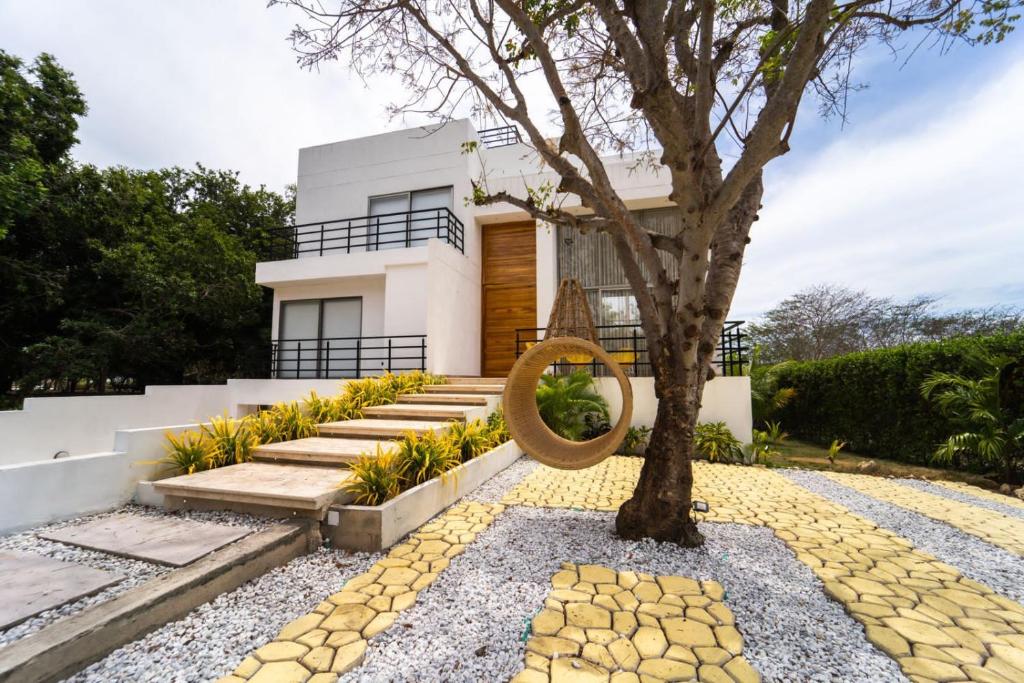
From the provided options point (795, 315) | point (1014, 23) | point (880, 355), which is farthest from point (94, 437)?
point (795, 315)

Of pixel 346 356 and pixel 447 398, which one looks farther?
pixel 346 356

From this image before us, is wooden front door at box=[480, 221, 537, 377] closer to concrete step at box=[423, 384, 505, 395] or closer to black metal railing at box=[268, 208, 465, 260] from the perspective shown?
black metal railing at box=[268, 208, 465, 260]

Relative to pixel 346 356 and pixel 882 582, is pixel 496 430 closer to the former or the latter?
pixel 882 582

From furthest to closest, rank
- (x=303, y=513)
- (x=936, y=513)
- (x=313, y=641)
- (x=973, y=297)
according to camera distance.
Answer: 1. (x=973, y=297)
2. (x=936, y=513)
3. (x=303, y=513)
4. (x=313, y=641)

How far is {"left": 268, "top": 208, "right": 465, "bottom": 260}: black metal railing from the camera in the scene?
9453mm

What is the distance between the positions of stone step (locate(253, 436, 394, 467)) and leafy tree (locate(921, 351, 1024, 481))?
21.8 ft

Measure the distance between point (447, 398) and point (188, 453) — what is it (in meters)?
3.33

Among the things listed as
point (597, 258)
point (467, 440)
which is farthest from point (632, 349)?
point (467, 440)

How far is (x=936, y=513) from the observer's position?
3.84 m

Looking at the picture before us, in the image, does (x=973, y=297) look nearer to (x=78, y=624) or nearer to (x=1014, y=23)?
(x=1014, y=23)

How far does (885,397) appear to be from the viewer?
667cm

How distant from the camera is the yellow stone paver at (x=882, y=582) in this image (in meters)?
1.82

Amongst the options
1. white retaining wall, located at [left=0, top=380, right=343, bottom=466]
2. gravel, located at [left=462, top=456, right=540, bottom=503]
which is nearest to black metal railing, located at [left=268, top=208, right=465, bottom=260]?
white retaining wall, located at [left=0, top=380, right=343, bottom=466]

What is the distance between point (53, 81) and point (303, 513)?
13073 millimetres
